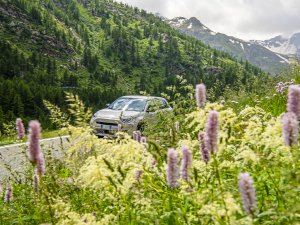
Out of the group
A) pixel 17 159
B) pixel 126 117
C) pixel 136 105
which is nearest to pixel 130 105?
pixel 136 105

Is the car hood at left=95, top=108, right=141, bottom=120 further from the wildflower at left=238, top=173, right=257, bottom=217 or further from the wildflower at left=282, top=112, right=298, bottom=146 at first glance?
the wildflower at left=238, top=173, right=257, bottom=217

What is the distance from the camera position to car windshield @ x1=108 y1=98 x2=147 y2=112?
1853cm

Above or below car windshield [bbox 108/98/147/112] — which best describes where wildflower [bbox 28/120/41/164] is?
below

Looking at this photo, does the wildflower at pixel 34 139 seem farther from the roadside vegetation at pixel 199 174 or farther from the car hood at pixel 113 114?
the car hood at pixel 113 114

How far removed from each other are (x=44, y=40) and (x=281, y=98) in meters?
167

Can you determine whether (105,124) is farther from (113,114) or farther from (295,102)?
(295,102)

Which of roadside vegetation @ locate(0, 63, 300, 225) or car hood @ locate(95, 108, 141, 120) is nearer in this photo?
roadside vegetation @ locate(0, 63, 300, 225)

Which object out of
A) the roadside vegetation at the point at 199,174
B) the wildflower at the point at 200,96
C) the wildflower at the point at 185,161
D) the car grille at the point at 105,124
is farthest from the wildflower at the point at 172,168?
the car grille at the point at 105,124

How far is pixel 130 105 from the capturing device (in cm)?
1888

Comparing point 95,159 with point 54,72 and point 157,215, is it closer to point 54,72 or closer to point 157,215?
point 157,215

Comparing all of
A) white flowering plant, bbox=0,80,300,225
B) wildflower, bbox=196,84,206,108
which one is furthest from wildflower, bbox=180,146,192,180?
wildflower, bbox=196,84,206,108

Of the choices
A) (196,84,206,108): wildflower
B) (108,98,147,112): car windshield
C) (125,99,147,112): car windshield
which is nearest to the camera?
(196,84,206,108): wildflower

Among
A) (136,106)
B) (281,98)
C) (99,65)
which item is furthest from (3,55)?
(281,98)

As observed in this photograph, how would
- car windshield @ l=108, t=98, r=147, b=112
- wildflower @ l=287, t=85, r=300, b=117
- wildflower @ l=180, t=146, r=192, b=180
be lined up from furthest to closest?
car windshield @ l=108, t=98, r=147, b=112 → wildflower @ l=180, t=146, r=192, b=180 → wildflower @ l=287, t=85, r=300, b=117
